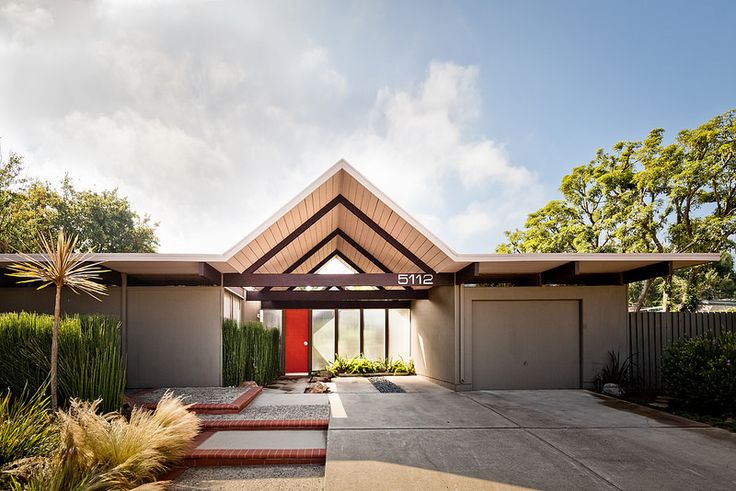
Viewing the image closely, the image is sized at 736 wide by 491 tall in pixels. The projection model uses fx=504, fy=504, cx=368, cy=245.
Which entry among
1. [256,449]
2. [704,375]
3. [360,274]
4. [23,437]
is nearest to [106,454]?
[23,437]

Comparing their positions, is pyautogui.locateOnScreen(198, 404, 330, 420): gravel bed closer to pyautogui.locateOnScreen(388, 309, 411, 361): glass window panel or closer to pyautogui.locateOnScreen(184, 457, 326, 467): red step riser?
pyautogui.locateOnScreen(184, 457, 326, 467): red step riser

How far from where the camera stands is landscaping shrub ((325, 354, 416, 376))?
1466cm

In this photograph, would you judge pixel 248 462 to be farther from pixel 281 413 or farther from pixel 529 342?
pixel 529 342

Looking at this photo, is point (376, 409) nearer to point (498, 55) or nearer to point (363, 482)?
point (363, 482)

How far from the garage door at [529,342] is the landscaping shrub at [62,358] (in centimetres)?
693

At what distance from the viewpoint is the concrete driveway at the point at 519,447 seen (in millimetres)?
4688

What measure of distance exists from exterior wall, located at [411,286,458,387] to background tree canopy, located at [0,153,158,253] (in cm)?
1539

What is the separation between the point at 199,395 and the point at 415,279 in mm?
4395

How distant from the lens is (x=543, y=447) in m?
5.70

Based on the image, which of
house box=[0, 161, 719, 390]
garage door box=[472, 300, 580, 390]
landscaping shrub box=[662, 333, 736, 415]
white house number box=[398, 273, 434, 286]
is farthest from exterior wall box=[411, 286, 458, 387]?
landscaping shrub box=[662, 333, 736, 415]

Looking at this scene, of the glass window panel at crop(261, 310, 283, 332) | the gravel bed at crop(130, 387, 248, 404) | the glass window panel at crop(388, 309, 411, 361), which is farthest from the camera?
the glass window panel at crop(261, 310, 283, 332)

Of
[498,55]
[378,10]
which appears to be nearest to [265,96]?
[378,10]

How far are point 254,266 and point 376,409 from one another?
4044 mm

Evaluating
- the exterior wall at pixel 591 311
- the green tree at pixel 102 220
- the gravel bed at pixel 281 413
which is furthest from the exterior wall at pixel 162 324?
the green tree at pixel 102 220
